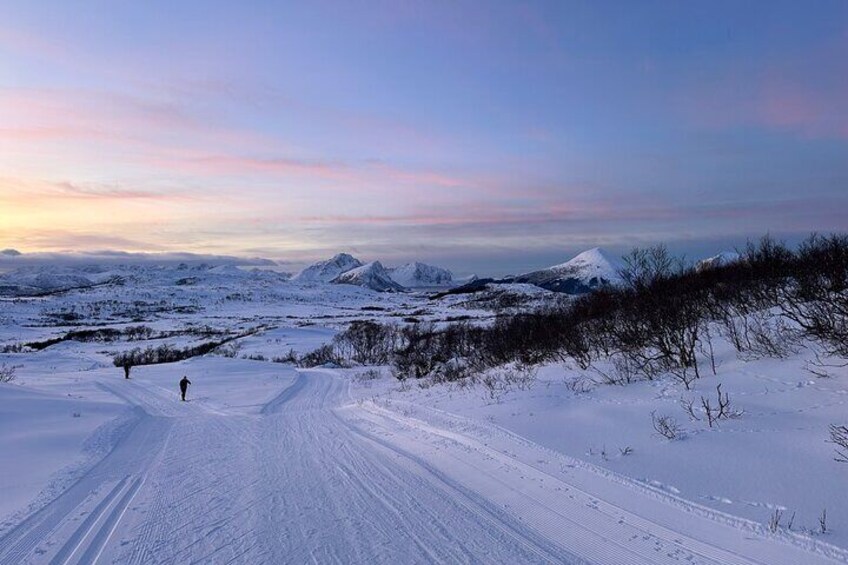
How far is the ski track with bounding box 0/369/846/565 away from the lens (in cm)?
590

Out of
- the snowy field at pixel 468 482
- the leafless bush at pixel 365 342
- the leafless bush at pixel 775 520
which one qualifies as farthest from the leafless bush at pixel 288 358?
the leafless bush at pixel 775 520

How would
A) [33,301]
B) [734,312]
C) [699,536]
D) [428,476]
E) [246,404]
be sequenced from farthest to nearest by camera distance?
[33,301], [246,404], [734,312], [428,476], [699,536]

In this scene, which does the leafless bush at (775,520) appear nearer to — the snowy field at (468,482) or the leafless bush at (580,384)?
the snowy field at (468,482)

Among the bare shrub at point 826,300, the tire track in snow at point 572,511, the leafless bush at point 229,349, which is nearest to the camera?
the tire track in snow at point 572,511

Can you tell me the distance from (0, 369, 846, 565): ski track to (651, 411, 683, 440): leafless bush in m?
1.68

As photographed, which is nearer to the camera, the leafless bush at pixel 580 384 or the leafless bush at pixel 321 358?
the leafless bush at pixel 580 384

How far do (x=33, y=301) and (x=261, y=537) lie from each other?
206 meters

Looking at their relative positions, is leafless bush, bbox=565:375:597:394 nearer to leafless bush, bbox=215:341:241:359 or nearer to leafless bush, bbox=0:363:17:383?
leafless bush, bbox=0:363:17:383

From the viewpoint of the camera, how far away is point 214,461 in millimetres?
11008

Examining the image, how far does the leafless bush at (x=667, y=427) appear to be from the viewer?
905cm

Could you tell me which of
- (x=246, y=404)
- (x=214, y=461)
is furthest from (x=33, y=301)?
(x=214, y=461)

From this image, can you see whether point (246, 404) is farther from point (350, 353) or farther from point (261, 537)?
point (350, 353)

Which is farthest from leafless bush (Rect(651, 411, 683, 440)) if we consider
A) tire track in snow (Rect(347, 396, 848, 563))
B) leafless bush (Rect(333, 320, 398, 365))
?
leafless bush (Rect(333, 320, 398, 365))

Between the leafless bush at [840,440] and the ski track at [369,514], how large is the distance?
2068 mm
